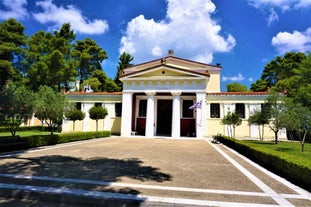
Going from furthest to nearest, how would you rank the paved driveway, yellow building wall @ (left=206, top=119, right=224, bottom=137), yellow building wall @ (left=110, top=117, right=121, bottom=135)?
yellow building wall @ (left=110, top=117, right=121, bottom=135)
yellow building wall @ (left=206, top=119, right=224, bottom=137)
the paved driveway

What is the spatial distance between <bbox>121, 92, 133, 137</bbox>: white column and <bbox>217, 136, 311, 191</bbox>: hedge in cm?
1437

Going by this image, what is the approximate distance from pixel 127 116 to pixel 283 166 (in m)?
17.7

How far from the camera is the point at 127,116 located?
73.5 feet

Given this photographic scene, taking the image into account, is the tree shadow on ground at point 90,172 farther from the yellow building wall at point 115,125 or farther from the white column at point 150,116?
the yellow building wall at point 115,125

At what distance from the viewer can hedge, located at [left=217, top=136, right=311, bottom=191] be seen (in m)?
5.26

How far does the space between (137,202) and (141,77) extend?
19.3 m

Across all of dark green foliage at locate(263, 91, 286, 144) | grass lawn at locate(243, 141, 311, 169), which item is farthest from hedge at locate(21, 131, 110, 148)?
dark green foliage at locate(263, 91, 286, 144)

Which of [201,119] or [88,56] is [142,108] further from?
[88,56]

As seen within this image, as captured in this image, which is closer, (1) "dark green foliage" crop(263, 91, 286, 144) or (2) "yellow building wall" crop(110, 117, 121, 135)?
(1) "dark green foliage" crop(263, 91, 286, 144)

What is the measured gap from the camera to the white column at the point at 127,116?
22.2 m

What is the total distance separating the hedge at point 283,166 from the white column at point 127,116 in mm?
14374

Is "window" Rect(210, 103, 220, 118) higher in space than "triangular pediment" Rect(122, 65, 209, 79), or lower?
lower

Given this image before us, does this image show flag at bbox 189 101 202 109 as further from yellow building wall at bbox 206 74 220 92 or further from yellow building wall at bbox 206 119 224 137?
yellow building wall at bbox 206 74 220 92

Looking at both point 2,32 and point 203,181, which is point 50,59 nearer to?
point 2,32
